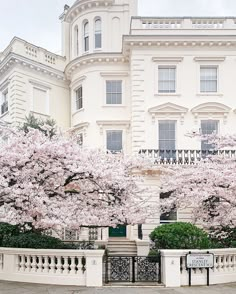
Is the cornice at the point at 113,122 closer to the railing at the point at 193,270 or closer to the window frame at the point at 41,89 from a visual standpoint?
the window frame at the point at 41,89

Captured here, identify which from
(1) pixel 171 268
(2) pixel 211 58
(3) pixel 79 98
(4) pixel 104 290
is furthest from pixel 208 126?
(4) pixel 104 290

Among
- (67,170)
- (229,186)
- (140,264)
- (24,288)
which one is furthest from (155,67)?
(24,288)

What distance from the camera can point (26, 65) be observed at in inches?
1120

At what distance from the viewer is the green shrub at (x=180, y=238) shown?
15.2 meters

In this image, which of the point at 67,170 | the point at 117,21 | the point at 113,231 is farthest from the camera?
the point at 117,21

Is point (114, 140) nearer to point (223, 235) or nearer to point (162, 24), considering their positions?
point (162, 24)

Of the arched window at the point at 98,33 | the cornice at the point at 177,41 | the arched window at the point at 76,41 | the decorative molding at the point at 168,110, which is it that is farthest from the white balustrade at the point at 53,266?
the arched window at the point at 76,41

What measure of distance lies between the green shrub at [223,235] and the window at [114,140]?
33.7 feet

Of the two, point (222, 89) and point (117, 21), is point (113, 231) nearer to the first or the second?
point (222, 89)

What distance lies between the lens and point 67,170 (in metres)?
14.3

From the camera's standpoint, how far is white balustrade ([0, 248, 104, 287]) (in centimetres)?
1223

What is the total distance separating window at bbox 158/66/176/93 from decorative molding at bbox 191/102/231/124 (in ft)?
6.23

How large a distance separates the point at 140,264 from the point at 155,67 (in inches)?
633

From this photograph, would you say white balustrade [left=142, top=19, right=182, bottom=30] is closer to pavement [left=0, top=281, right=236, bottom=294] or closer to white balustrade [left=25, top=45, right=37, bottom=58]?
white balustrade [left=25, top=45, right=37, bottom=58]
